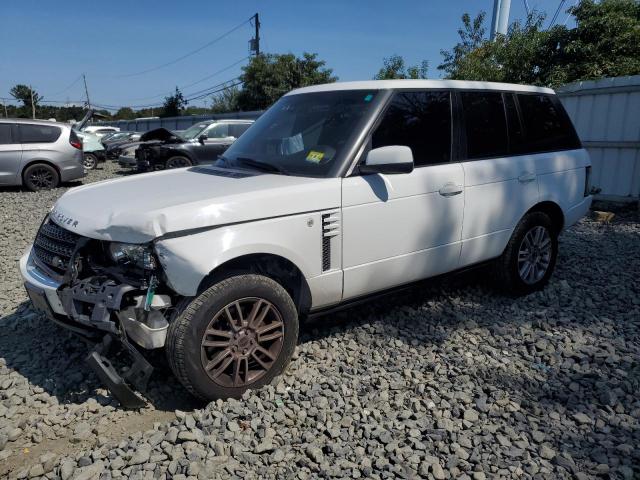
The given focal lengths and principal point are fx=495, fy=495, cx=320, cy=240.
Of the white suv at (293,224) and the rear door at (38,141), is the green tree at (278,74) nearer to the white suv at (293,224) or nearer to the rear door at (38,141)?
the rear door at (38,141)

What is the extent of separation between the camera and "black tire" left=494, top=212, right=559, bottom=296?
4.49 metres

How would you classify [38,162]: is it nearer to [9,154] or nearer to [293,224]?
[9,154]

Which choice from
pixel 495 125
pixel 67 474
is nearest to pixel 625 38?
pixel 495 125

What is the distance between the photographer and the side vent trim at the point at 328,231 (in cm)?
321

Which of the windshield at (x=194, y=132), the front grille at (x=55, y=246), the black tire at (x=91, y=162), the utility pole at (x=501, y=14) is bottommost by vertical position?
the black tire at (x=91, y=162)

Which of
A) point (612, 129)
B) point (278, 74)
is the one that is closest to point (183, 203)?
point (612, 129)

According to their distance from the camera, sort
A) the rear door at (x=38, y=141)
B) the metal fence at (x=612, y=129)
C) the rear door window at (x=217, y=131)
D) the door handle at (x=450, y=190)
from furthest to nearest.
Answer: the rear door window at (x=217, y=131)
the rear door at (x=38, y=141)
the metal fence at (x=612, y=129)
the door handle at (x=450, y=190)

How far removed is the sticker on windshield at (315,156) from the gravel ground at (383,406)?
141cm

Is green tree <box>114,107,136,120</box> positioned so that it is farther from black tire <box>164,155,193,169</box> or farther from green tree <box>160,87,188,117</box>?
black tire <box>164,155,193,169</box>

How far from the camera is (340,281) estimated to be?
3355 millimetres

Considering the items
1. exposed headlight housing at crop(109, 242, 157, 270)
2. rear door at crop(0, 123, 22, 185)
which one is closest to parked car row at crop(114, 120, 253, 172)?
rear door at crop(0, 123, 22, 185)

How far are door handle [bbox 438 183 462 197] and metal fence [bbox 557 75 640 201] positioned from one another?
623cm

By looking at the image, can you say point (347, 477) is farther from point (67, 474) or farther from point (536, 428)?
point (67, 474)

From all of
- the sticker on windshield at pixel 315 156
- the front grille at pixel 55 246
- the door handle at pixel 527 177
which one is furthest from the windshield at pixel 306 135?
the door handle at pixel 527 177
